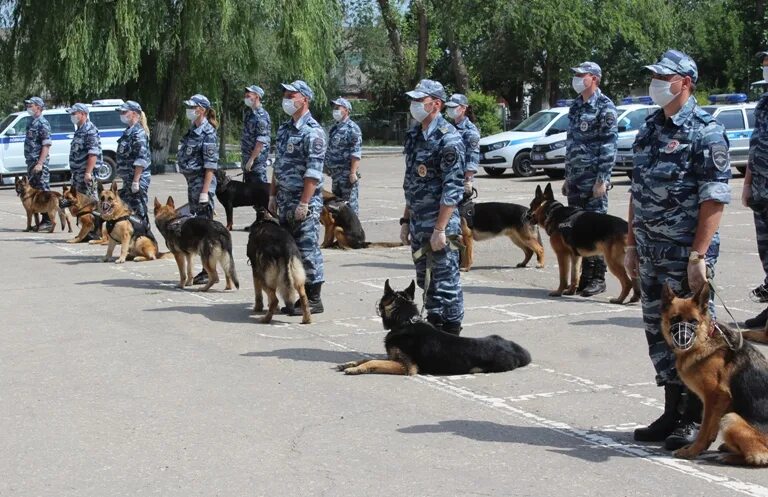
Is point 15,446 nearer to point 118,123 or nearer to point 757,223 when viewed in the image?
point 757,223

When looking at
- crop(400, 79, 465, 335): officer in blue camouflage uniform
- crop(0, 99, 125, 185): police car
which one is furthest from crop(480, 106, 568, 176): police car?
crop(400, 79, 465, 335): officer in blue camouflage uniform

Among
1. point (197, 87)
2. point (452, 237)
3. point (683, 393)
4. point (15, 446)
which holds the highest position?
point (197, 87)

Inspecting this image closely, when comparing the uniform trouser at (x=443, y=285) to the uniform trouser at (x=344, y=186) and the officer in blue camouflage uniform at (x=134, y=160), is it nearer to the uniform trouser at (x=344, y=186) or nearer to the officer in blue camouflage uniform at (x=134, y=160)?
the officer in blue camouflage uniform at (x=134, y=160)

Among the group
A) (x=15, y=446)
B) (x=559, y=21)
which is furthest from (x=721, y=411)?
(x=559, y=21)

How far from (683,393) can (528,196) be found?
56.7ft

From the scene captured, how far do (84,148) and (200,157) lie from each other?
4.95 metres

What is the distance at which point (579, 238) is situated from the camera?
1120cm

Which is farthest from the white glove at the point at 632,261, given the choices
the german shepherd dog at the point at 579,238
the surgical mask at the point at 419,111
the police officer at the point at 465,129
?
the police officer at the point at 465,129

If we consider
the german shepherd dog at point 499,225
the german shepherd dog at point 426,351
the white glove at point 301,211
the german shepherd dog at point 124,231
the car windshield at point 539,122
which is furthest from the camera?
the car windshield at point 539,122

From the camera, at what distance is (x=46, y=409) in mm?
7215

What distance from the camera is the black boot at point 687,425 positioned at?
19.6ft

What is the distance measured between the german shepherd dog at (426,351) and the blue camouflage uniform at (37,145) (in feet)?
43.2

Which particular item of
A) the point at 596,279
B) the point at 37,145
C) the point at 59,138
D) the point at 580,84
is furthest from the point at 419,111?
the point at 59,138

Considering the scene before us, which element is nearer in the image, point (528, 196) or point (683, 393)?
point (683, 393)
